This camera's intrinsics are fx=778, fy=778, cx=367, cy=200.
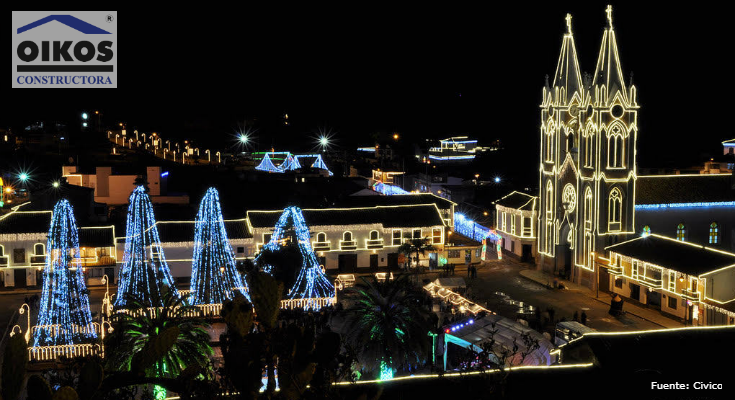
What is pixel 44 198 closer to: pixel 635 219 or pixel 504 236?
pixel 504 236

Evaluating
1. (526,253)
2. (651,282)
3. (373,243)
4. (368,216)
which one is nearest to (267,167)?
(368,216)

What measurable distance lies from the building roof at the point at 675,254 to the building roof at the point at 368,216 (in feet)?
35.7

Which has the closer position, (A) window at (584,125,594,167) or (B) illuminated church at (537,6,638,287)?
(B) illuminated church at (537,6,638,287)

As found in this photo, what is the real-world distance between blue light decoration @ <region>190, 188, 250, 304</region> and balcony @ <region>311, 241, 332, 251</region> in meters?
8.72

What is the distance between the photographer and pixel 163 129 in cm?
12731

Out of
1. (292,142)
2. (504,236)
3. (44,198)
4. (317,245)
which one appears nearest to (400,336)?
(317,245)

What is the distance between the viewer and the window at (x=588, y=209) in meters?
40.6

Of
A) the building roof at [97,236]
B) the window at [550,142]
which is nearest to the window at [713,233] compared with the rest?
the window at [550,142]

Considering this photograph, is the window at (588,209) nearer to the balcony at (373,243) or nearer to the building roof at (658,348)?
the balcony at (373,243)

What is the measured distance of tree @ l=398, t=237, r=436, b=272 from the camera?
42.4 metres

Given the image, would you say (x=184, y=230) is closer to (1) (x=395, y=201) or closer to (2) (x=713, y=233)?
(1) (x=395, y=201)

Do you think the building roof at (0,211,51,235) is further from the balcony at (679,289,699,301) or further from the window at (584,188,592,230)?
the balcony at (679,289,699,301)

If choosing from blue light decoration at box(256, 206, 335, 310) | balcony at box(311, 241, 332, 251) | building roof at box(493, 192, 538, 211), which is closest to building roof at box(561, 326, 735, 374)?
blue light decoration at box(256, 206, 335, 310)

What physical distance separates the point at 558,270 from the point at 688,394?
27222 mm
